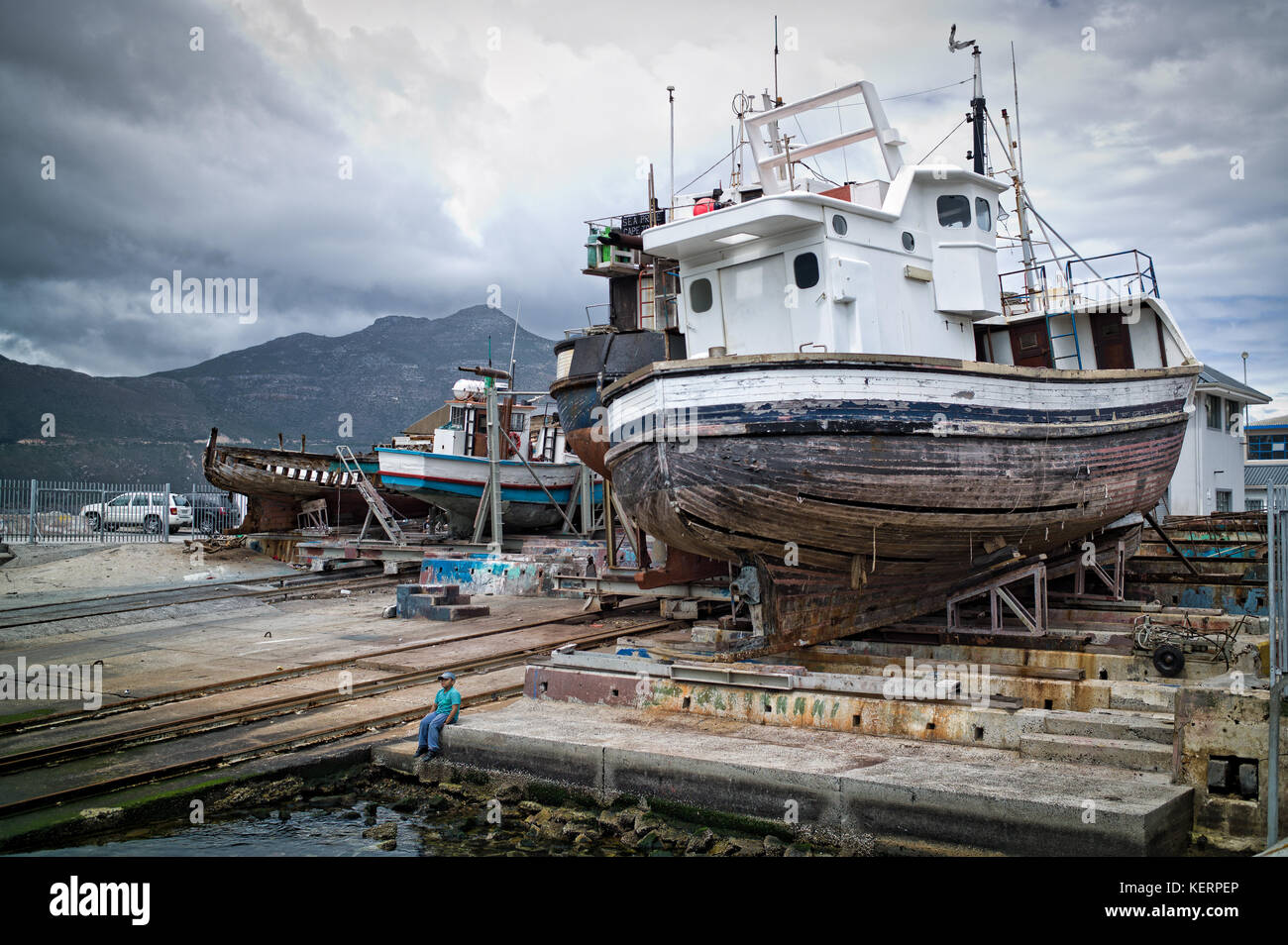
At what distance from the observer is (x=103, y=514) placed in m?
27.0

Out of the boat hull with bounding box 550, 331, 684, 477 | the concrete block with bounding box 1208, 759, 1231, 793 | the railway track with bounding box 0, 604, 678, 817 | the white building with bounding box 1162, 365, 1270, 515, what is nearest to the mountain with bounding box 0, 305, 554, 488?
the boat hull with bounding box 550, 331, 684, 477

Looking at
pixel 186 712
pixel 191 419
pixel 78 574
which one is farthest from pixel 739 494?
pixel 191 419

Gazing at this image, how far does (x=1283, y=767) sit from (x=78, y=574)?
70.5 feet

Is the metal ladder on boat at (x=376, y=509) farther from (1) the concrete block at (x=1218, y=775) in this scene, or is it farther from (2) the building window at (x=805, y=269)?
(1) the concrete block at (x=1218, y=775)

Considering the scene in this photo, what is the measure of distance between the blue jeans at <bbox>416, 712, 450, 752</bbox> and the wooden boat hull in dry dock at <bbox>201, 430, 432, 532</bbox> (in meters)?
17.6

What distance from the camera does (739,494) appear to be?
8625 mm

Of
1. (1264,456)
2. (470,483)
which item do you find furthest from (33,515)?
(1264,456)

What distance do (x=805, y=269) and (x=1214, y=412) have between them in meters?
20.5

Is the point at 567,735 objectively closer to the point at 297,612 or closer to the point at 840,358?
the point at 840,358

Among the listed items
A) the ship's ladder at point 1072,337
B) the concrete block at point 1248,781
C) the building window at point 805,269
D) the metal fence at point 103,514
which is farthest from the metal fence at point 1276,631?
the metal fence at point 103,514

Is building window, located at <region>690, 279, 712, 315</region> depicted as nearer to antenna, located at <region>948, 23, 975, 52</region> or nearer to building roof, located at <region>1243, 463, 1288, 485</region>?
antenna, located at <region>948, 23, 975, 52</region>

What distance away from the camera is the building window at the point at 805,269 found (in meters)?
10.0

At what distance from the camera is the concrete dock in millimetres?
5480

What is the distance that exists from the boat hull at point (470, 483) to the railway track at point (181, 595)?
306 centimetres
